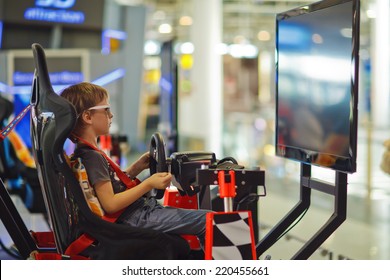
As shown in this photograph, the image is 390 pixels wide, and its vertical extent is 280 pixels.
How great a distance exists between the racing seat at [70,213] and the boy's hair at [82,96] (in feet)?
0.45

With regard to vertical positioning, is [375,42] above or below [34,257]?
above

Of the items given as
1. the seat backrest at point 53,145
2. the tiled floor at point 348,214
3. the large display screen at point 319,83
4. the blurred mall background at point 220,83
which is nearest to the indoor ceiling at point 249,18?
the blurred mall background at point 220,83

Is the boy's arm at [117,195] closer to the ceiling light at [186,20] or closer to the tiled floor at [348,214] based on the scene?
the tiled floor at [348,214]

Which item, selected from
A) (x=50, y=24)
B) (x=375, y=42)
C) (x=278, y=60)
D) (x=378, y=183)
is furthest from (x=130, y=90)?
(x=278, y=60)

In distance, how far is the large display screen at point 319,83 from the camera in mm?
2924

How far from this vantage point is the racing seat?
2.64 metres

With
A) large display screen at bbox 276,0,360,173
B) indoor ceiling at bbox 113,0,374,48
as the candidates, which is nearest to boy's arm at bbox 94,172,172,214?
large display screen at bbox 276,0,360,173

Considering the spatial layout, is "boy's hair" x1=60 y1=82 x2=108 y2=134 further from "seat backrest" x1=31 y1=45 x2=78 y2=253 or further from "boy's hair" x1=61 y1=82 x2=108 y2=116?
"seat backrest" x1=31 y1=45 x2=78 y2=253

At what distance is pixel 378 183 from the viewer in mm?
7906

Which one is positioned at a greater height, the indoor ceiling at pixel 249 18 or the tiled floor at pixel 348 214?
the indoor ceiling at pixel 249 18

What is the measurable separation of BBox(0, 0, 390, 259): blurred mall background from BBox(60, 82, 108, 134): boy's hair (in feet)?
5.47

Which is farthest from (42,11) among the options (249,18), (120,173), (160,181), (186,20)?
(160,181)
